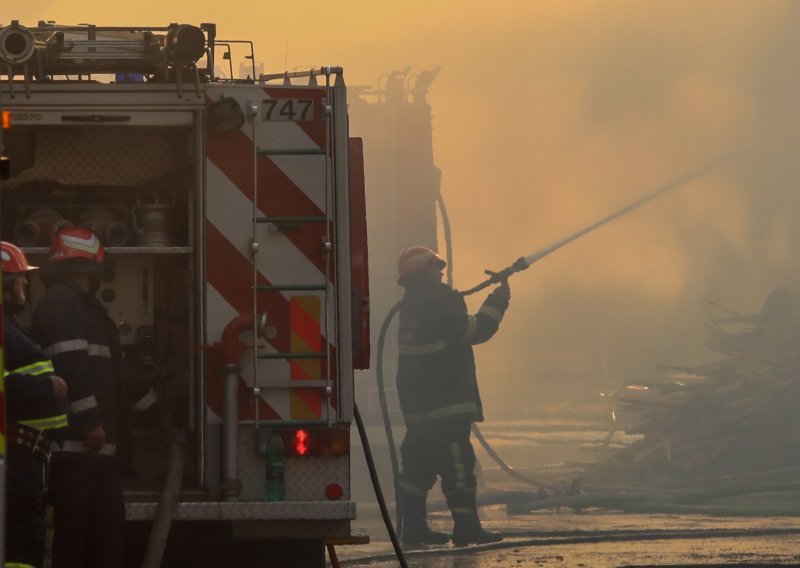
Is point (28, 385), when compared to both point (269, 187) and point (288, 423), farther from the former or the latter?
point (269, 187)

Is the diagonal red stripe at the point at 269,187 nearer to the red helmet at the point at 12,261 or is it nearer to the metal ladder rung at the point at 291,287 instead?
the metal ladder rung at the point at 291,287

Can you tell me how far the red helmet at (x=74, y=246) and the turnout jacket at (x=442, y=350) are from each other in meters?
5.02

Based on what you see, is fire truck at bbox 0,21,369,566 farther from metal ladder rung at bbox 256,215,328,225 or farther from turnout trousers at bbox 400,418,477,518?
turnout trousers at bbox 400,418,477,518

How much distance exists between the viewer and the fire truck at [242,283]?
5.92 m

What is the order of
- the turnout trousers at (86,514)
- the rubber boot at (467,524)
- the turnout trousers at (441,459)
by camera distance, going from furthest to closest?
the turnout trousers at (441,459) → the rubber boot at (467,524) → the turnout trousers at (86,514)

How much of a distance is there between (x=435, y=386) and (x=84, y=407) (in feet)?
17.5

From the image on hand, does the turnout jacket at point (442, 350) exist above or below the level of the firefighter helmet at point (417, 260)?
below

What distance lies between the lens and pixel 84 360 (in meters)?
5.92

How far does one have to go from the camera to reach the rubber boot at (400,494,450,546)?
35.5 ft

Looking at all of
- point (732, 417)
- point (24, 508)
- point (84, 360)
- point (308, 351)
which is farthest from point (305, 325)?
point (732, 417)

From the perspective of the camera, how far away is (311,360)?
6000 mm

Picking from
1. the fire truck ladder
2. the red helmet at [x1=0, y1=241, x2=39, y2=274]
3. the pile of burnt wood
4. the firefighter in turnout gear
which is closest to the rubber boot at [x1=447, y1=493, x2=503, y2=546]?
the pile of burnt wood

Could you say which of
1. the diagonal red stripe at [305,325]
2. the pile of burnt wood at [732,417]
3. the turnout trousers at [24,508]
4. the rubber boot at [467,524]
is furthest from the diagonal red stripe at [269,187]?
the pile of burnt wood at [732,417]

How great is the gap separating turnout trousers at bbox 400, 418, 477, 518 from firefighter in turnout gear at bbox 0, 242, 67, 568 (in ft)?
17.9
